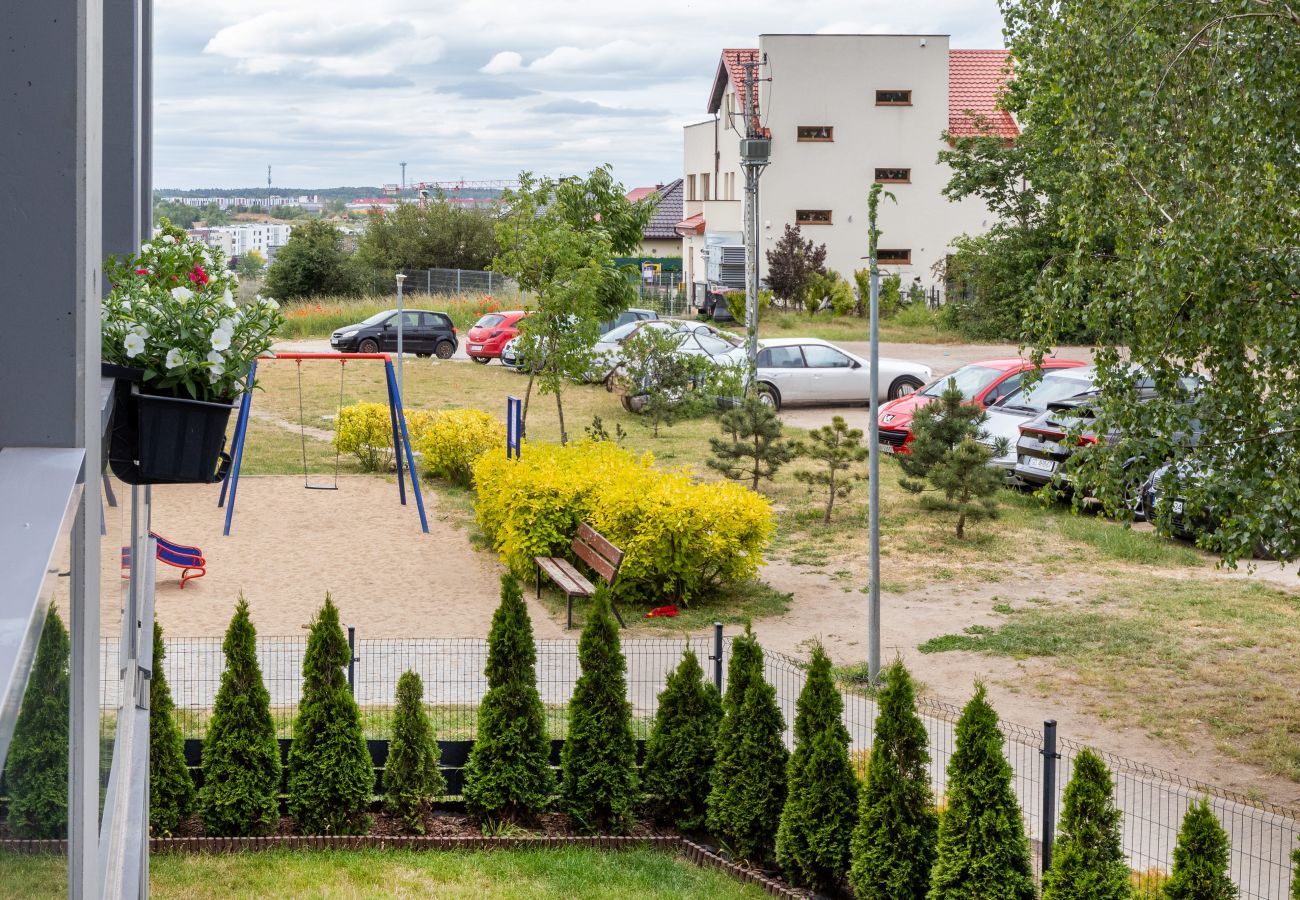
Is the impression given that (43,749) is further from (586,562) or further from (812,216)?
(812,216)

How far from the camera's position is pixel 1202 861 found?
19.2 ft

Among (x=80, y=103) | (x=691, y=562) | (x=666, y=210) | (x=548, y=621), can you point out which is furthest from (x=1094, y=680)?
(x=666, y=210)

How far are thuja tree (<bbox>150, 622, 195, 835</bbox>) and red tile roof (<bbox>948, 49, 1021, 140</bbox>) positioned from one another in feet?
143

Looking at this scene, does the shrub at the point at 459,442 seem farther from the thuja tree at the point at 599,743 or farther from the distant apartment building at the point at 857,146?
the distant apartment building at the point at 857,146

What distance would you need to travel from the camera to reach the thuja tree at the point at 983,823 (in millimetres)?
6684

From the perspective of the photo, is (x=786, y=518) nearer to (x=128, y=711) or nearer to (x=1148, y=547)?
(x=1148, y=547)

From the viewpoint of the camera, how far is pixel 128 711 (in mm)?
4434

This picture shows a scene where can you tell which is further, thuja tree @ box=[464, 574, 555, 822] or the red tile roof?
the red tile roof

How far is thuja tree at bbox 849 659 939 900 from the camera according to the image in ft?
23.3

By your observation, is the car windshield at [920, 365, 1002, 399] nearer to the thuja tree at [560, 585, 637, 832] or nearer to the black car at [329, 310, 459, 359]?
the thuja tree at [560, 585, 637, 832]

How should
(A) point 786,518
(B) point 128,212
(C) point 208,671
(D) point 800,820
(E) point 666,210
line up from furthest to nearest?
(E) point 666,210 < (A) point 786,518 < (C) point 208,671 < (D) point 800,820 < (B) point 128,212

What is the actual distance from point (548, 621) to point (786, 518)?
17.6 ft

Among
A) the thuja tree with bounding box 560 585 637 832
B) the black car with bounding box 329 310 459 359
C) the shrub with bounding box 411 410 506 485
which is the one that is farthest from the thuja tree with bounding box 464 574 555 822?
the black car with bounding box 329 310 459 359

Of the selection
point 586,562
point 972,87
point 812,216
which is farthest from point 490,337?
point 972,87
